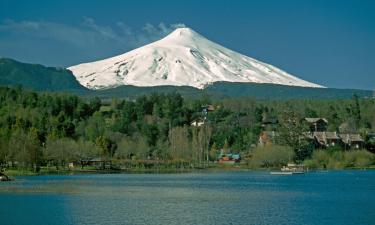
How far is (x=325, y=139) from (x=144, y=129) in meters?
18.6

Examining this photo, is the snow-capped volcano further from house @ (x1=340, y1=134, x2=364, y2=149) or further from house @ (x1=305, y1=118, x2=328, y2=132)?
house @ (x1=340, y1=134, x2=364, y2=149)

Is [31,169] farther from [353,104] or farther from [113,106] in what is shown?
[353,104]

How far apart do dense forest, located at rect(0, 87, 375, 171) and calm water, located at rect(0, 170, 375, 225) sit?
20.9m

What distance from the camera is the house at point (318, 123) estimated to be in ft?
307

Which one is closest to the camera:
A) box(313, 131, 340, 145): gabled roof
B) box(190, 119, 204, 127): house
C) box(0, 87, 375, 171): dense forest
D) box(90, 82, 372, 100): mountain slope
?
box(0, 87, 375, 171): dense forest

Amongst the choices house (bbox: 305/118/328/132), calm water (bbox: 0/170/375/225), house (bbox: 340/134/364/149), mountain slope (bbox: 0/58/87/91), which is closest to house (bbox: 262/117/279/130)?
house (bbox: 305/118/328/132)

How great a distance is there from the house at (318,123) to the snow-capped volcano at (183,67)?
69.8 m

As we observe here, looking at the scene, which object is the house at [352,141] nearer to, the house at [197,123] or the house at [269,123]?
the house at [269,123]

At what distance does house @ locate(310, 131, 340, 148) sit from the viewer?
271ft

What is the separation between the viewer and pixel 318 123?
9544cm

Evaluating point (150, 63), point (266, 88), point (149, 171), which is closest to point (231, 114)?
point (149, 171)

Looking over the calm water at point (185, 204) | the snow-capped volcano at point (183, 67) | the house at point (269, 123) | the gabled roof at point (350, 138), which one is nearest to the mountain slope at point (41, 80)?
the snow-capped volcano at point (183, 67)

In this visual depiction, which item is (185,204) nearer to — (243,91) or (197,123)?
(197,123)

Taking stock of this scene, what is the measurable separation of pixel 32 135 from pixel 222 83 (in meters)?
96.2
